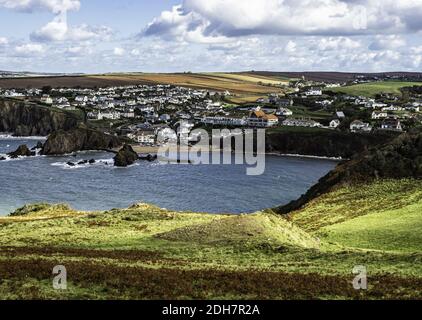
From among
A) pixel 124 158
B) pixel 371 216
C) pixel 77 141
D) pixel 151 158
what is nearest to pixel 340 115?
pixel 151 158

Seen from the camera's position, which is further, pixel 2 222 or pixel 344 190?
pixel 344 190

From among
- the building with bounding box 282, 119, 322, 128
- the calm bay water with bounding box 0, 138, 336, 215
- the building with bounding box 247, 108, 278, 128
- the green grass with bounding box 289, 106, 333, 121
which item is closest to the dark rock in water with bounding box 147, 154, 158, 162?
the calm bay water with bounding box 0, 138, 336, 215

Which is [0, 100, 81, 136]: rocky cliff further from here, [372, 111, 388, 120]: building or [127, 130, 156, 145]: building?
[372, 111, 388, 120]: building

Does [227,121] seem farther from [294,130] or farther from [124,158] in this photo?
[124,158]

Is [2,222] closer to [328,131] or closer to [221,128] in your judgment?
[328,131]
